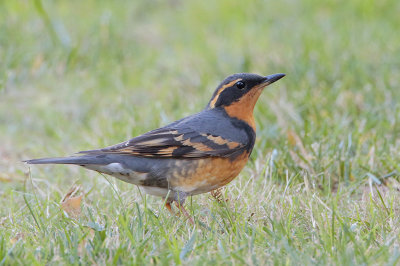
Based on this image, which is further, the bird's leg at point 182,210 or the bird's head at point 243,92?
the bird's head at point 243,92

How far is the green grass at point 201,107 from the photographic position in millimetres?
4027

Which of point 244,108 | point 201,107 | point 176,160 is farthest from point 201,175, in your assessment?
point 201,107

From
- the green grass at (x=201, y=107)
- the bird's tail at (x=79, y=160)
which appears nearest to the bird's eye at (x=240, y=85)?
the green grass at (x=201, y=107)

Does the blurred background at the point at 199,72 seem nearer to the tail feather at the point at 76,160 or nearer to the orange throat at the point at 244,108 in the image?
the orange throat at the point at 244,108

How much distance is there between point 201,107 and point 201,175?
2605mm

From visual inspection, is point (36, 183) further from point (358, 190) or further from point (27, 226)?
point (358, 190)

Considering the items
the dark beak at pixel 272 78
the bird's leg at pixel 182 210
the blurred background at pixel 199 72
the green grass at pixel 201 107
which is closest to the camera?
the green grass at pixel 201 107

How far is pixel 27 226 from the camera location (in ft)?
14.9

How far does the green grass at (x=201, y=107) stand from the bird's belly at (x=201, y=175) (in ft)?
0.60

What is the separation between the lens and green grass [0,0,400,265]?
13.2ft

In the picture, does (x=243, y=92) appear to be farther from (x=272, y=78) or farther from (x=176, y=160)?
(x=176, y=160)

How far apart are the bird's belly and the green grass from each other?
0.60 feet

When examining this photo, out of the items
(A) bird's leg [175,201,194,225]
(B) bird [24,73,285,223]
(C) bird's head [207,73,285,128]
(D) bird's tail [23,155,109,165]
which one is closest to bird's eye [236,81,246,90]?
(C) bird's head [207,73,285,128]

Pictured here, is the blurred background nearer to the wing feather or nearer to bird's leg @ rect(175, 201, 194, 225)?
the wing feather
